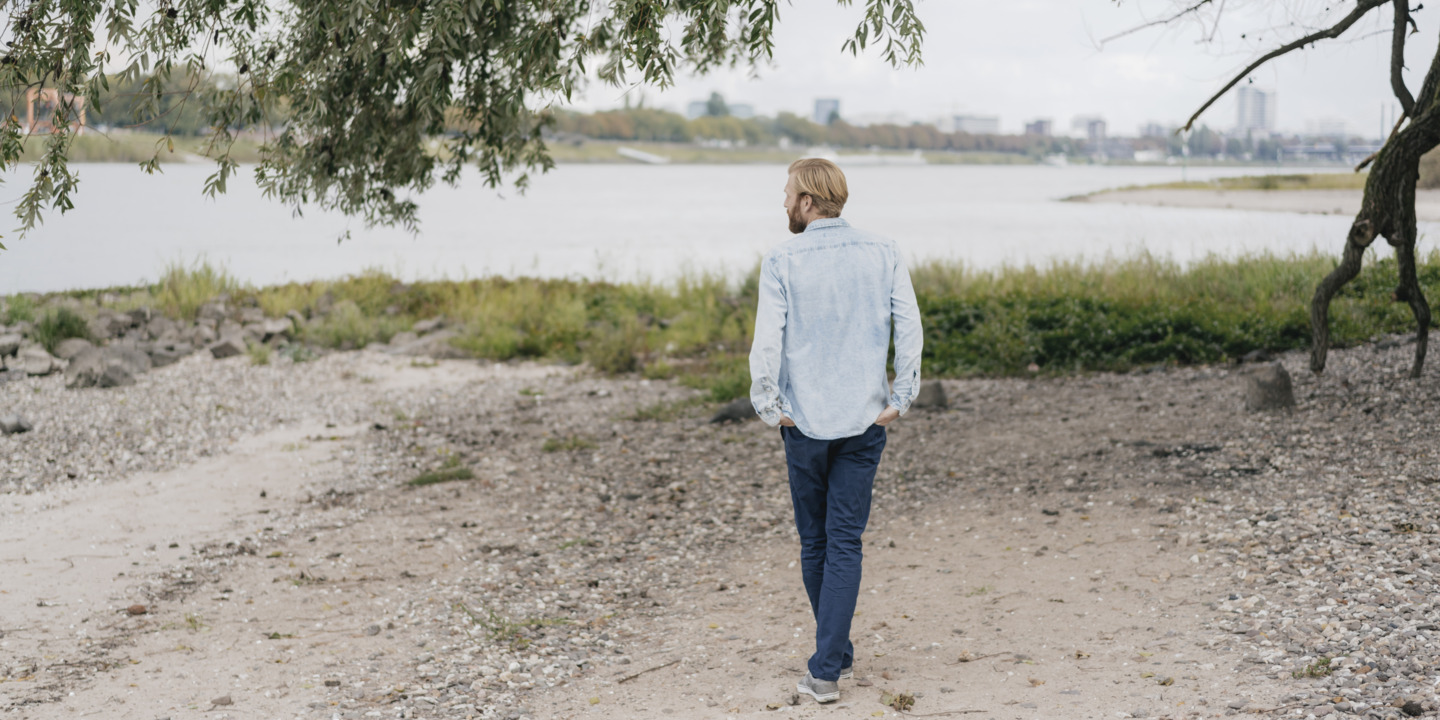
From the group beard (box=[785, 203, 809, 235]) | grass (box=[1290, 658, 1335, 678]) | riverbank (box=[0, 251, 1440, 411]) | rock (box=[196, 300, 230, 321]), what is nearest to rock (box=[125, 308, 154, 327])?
riverbank (box=[0, 251, 1440, 411])

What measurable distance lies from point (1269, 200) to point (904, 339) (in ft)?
123

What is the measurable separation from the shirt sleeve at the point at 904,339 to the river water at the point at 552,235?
3.94 metres

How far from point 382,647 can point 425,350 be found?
8.78 meters

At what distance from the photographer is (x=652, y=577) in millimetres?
5688

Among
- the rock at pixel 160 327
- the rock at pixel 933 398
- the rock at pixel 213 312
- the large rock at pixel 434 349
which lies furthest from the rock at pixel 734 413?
the rock at pixel 213 312

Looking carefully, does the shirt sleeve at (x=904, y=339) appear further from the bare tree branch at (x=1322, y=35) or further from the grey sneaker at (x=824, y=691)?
the bare tree branch at (x=1322, y=35)

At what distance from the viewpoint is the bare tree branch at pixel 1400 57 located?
22.5 ft

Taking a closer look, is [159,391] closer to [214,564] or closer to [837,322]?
[214,564]

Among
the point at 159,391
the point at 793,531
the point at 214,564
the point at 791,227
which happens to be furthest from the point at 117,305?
the point at 791,227

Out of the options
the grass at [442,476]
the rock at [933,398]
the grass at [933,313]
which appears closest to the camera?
the grass at [442,476]

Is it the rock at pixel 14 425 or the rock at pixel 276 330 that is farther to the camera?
the rock at pixel 276 330

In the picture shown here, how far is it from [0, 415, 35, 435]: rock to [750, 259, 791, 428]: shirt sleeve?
8.14 meters

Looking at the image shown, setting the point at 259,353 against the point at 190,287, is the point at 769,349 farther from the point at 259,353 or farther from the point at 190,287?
the point at 190,287

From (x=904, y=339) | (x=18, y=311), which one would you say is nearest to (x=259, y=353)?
(x=18, y=311)
